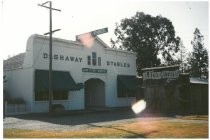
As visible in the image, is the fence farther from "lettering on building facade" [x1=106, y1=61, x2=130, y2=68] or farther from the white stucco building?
"lettering on building facade" [x1=106, y1=61, x2=130, y2=68]

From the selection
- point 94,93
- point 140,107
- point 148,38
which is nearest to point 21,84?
point 94,93

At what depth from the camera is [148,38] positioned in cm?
4794

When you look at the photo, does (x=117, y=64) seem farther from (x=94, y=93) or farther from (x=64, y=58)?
(x=64, y=58)

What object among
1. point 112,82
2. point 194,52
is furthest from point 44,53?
point 194,52

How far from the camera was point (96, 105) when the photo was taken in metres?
32.8

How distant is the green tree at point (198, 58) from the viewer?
194 feet

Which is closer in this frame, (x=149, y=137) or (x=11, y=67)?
(x=149, y=137)

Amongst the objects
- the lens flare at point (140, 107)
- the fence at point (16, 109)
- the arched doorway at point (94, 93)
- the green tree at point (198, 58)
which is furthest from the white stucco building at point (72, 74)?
the green tree at point (198, 58)

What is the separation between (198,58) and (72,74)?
1541 inches

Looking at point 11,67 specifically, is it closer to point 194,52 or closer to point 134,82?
point 134,82

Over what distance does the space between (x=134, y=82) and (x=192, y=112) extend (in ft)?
36.1

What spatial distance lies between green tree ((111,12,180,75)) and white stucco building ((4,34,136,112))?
12427 millimetres

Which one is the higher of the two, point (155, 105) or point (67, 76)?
point (67, 76)

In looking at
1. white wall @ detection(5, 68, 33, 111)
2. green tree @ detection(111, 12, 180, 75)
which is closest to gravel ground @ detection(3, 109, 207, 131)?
white wall @ detection(5, 68, 33, 111)
